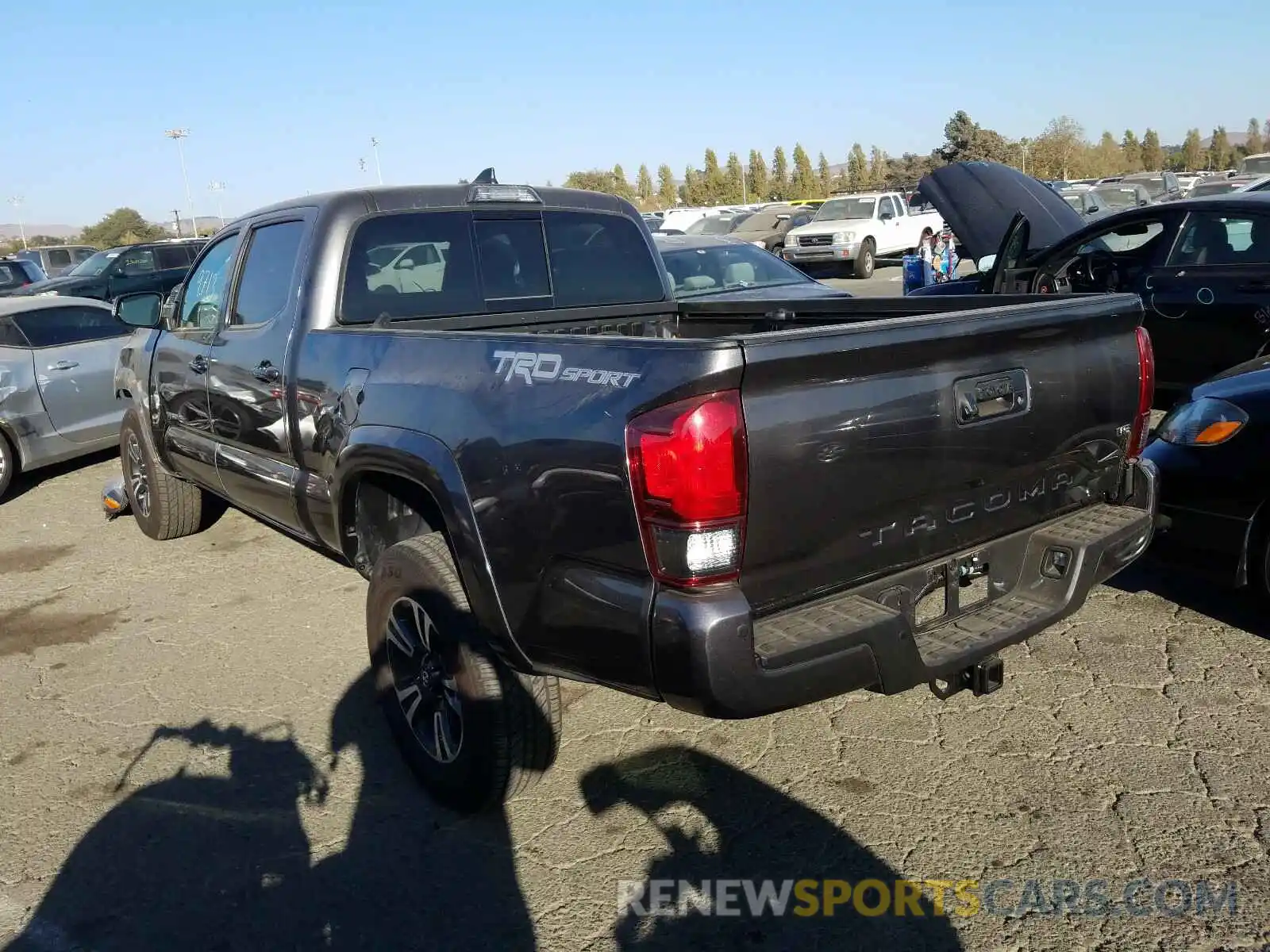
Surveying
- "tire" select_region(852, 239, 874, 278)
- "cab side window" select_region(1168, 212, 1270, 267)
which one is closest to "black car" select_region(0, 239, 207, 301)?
"tire" select_region(852, 239, 874, 278)

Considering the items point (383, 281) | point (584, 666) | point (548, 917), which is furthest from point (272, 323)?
point (548, 917)

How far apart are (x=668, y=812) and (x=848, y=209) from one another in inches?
915

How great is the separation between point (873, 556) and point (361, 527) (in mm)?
2041

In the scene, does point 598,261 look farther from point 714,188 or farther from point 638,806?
point 714,188

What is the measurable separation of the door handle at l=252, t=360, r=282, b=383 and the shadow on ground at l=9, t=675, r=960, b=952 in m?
1.50

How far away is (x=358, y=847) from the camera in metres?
3.13

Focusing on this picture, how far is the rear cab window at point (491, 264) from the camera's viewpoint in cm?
403

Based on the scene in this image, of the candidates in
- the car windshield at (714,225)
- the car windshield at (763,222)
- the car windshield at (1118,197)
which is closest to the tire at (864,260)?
the car windshield at (1118,197)

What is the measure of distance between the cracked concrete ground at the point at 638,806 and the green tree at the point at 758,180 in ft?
284

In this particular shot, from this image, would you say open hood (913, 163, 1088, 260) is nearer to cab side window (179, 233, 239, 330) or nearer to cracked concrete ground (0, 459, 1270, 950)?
cracked concrete ground (0, 459, 1270, 950)

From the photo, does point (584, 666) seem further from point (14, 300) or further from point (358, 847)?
point (14, 300)

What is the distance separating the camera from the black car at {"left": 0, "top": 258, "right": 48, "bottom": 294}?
21.8 meters

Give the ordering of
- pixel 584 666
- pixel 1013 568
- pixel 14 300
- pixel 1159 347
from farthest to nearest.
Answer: pixel 14 300 → pixel 1159 347 → pixel 1013 568 → pixel 584 666

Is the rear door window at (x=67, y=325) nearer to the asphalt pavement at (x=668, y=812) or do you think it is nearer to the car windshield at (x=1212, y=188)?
the asphalt pavement at (x=668, y=812)
